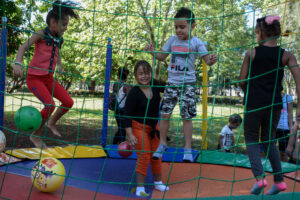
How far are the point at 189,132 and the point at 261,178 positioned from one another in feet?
2.92

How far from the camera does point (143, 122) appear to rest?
235cm

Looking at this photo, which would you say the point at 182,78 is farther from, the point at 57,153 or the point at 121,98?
the point at 57,153

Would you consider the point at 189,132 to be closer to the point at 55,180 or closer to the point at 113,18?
the point at 55,180

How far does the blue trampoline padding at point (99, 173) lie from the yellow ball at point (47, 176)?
7 centimetres

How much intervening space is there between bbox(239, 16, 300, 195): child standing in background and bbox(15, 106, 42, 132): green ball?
1594mm

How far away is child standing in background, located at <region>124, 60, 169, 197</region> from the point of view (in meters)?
2.28

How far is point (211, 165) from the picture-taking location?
3.21m

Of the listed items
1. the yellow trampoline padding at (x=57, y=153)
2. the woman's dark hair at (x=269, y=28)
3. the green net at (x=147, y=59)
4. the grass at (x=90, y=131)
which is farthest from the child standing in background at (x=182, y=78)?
the yellow trampoline padding at (x=57, y=153)

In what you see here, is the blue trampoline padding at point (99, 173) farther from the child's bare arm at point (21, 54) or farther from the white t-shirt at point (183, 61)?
the white t-shirt at point (183, 61)

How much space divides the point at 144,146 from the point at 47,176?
725 millimetres

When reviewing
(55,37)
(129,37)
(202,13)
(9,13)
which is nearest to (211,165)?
(55,37)

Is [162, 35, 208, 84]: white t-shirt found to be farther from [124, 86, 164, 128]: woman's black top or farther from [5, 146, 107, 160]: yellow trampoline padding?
[5, 146, 107, 160]: yellow trampoline padding

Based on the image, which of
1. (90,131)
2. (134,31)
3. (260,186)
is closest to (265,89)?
(260,186)

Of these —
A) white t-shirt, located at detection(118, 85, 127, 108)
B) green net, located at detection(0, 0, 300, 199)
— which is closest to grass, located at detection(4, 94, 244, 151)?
green net, located at detection(0, 0, 300, 199)
